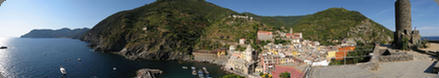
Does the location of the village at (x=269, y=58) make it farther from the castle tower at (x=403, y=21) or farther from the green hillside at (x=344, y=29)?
the green hillside at (x=344, y=29)

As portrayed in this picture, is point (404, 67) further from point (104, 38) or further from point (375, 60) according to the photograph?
point (104, 38)

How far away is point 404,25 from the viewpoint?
45.5 ft

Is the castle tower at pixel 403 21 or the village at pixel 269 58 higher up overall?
the castle tower at pixel 403 21

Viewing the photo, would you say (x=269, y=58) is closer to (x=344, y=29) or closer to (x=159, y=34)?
(x=344, y=29)

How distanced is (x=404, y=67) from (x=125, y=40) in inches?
3097

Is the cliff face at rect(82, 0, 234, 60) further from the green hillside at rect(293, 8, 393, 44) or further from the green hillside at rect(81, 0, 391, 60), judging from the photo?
the green hillside at rect(293, 8, 393, 44)

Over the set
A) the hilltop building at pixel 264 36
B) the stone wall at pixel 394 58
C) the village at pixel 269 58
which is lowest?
the village at pixel 269 58

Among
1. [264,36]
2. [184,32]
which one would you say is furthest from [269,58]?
[184,32]

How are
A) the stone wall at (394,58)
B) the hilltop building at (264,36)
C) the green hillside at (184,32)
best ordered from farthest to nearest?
the hilltop building at (264,36), the green hillside at (184,32), the stone wall at (394,58)

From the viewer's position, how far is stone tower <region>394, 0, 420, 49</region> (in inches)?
520

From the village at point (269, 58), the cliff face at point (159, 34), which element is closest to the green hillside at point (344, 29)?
the village at point (269, 58)

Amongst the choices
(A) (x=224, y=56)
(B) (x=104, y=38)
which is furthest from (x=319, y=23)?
(B) (x=104, y=38)

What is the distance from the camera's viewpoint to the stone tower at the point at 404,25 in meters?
13.2

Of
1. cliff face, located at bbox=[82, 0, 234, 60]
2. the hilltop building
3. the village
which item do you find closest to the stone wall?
the village
